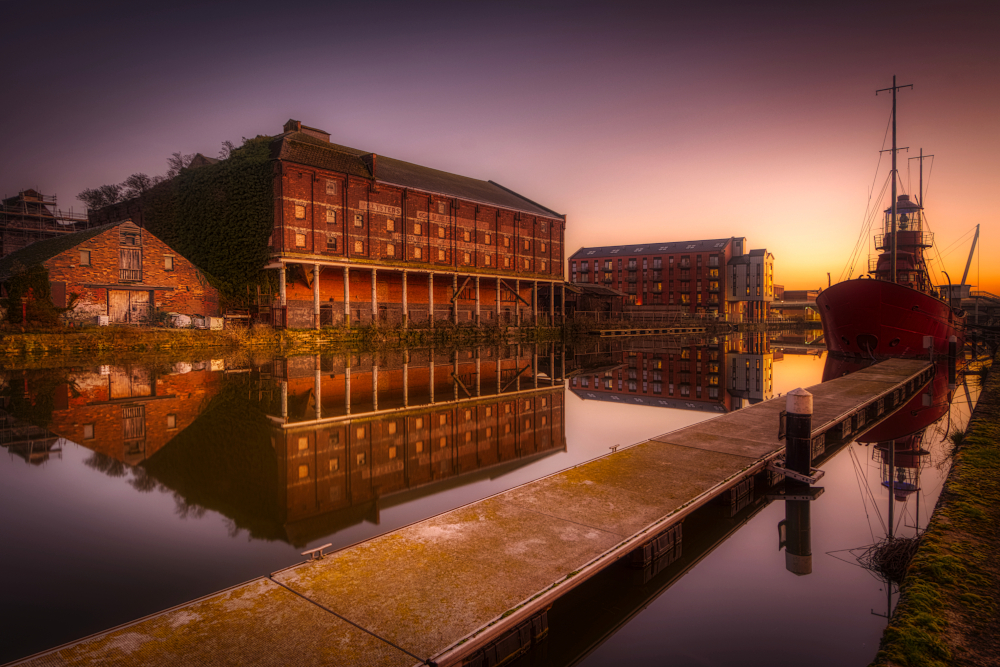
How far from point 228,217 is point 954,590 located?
36.3m

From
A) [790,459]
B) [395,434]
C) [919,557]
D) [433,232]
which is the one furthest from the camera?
[433,232]

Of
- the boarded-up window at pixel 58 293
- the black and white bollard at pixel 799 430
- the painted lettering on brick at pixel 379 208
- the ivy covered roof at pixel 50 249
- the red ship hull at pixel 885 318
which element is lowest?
the black and white bollard at pixel 799 430

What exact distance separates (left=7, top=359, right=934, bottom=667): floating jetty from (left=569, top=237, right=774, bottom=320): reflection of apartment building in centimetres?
7509

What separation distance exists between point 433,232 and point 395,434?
28178 mm

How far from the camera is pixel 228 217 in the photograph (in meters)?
32.3

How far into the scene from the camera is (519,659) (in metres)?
3.58

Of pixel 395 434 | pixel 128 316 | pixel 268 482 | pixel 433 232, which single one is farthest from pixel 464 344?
pixel 268 482

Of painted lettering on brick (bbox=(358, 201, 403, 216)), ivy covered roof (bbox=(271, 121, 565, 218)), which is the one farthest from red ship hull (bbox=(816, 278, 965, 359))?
painted lettering on brick (bbox=(358, 201, 403, 216))

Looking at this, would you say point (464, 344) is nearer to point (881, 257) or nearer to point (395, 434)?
point (395, 434)

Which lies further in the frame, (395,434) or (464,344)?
(464,344)

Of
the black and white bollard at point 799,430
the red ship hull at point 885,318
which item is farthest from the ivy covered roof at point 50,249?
the red ship hull at point 885,318

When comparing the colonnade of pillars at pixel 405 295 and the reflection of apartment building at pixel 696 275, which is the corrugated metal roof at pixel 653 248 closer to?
the reflection of apartment building at pixel 696 275

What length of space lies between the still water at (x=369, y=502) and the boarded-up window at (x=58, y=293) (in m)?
16.4

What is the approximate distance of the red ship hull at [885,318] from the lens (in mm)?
23094
